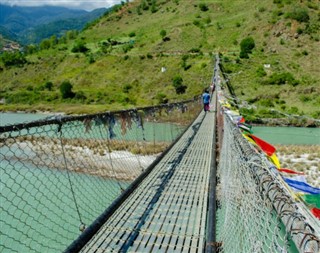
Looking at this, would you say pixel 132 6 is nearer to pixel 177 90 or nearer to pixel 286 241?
pixel 177 90

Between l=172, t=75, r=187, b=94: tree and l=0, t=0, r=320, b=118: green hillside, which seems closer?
l=0, t=0, r=320, b=118: green hillside

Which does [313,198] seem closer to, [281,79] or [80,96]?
[281,79]

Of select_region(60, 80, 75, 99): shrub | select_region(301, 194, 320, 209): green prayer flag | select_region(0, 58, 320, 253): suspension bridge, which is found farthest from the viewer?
select_region(60, 80, 75, 99): shrub

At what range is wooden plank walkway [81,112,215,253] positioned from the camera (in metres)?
2.79

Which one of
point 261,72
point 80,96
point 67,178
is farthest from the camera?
point 80,96

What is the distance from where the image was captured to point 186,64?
3644 cm

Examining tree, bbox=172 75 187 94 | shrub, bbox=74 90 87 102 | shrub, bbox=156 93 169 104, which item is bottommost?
shrub, bbox=156 93 169 104

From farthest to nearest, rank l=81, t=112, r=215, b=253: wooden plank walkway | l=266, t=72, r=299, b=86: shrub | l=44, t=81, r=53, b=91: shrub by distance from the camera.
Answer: l=44, t=81, r=53, b=91: shrub, l=266, t=72, r=299, b=86: shrub, l=81, t=112, r=215, b=253: wooden plank walkway

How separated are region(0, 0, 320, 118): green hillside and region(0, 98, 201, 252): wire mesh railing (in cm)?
1434

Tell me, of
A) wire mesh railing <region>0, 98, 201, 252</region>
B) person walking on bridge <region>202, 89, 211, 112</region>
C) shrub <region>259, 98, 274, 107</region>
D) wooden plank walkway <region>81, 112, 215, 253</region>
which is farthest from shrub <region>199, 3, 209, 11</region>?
wooden plank walkway <region>81, 112, 215, 253</region>

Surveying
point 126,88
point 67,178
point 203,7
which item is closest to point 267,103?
point 126,88

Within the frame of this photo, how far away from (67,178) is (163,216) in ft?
29.9

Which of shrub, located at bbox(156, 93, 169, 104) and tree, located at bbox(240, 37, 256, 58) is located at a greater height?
tree, located at bbox(240, 37, 256, 58)

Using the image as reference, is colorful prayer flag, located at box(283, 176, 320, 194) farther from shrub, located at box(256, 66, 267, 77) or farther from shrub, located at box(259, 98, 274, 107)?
shrub, located at box(256, 66, 267, 77)
